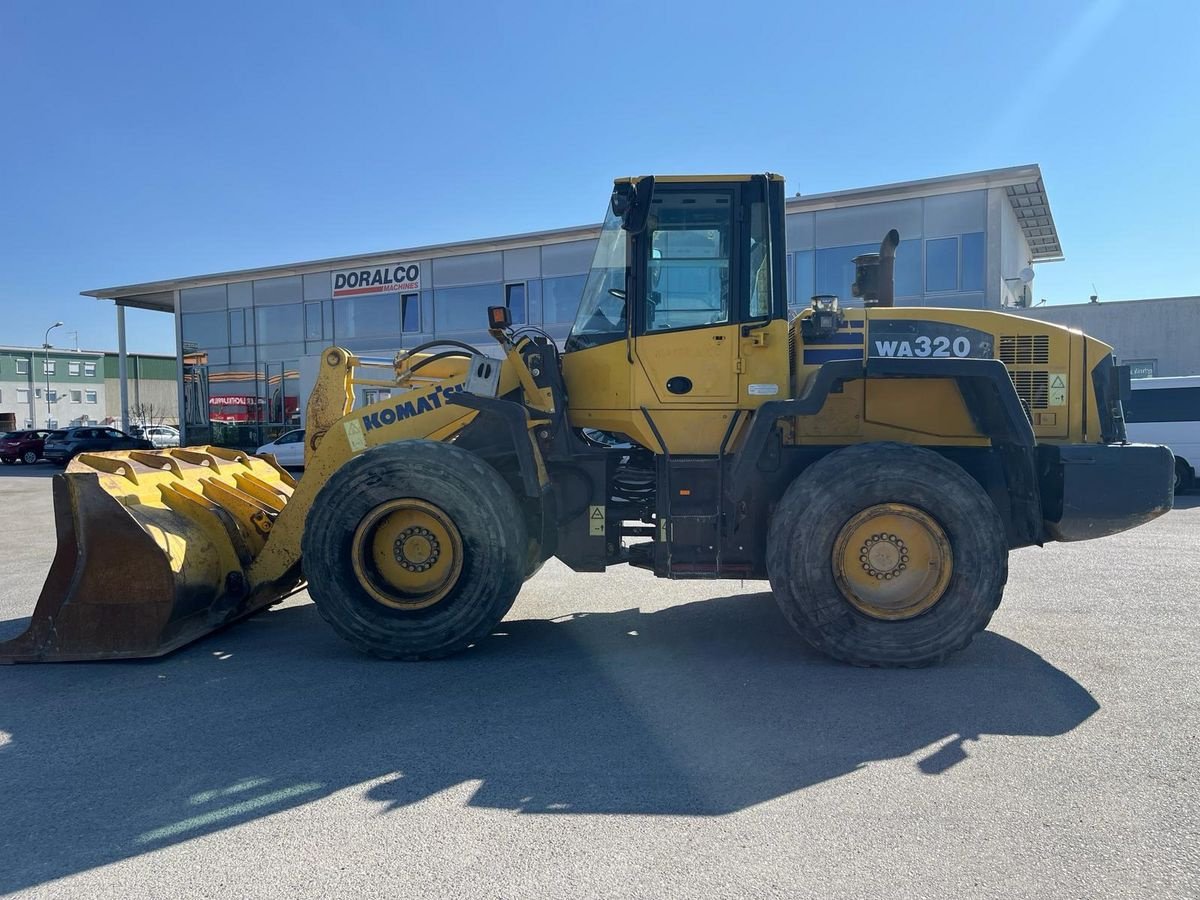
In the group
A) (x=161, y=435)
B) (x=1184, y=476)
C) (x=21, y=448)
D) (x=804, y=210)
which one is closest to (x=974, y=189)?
(x=804, y=210)

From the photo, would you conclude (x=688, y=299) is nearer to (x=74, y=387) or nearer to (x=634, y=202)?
(x=634, y=202)

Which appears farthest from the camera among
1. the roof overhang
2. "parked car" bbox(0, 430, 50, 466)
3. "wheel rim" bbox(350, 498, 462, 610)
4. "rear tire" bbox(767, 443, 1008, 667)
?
"parked car" bbox(0, 430, 50, 466)

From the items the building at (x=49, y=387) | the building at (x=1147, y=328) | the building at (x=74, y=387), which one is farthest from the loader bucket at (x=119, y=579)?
the building at (x=49, y=387)

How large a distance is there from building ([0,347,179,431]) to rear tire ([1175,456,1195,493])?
62409mm

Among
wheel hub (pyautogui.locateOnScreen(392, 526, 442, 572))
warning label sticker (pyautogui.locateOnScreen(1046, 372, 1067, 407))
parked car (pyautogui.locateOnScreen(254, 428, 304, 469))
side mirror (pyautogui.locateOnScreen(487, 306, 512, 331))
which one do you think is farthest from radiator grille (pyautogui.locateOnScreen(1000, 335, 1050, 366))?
parked car (pyautogui.locateOnScreen(254, 428, 304, 469))

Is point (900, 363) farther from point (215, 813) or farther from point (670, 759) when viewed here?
point (215, 813)

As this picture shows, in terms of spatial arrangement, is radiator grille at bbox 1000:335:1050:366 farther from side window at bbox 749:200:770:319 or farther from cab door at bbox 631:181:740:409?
cab door at bbox 631:181:740:409

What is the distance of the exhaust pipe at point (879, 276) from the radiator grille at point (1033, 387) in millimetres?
1076

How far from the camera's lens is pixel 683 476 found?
563cm

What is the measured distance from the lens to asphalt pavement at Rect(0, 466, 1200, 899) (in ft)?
9.66

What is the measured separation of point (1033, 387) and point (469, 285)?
23.7 m

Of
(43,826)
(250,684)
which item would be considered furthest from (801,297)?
(43,826)

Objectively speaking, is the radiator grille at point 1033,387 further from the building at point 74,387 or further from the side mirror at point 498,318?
the building at point 74,387

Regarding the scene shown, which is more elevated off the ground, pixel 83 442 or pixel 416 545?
pixel 83 442
